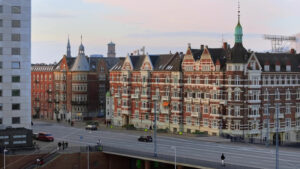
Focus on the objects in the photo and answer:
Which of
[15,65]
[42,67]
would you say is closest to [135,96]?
[15,65]

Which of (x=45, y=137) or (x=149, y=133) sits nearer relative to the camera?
(x=45, y=137)

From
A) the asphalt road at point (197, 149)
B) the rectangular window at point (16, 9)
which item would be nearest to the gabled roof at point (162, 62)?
the asphalt road at point (197, 149)

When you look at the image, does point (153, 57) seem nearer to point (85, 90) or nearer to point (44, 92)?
point (85, 90)

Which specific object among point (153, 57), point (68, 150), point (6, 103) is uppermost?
point (153, 57)

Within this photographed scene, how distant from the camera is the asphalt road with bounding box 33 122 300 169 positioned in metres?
66.2

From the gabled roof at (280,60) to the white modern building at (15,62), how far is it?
3962 cm

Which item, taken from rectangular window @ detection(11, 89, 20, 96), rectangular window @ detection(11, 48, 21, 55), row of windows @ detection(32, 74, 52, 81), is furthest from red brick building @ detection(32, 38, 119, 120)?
rectangular window @ detection(11, 48, 21, 55)

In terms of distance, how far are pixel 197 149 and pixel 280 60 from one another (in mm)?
29597

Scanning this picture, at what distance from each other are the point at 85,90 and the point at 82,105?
149 inches

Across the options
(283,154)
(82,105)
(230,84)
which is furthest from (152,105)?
(283,154)

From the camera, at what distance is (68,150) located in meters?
78.2

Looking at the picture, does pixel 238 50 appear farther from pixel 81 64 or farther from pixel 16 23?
pixel 81 64

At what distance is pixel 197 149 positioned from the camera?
77.8m

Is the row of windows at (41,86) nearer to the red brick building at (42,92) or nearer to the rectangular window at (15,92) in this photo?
the red brick building at (42,92)
